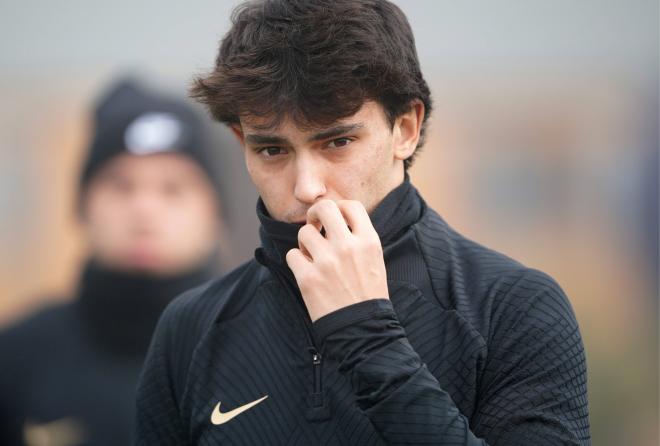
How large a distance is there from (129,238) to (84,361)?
0.56 metres

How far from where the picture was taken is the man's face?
5.14 ft

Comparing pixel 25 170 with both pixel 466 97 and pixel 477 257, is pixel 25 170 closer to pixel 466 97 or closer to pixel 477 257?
pixel 466 97

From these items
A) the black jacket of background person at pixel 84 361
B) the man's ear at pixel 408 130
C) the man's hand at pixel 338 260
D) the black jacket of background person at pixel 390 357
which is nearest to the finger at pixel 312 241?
the man's hand at pixel 338 260

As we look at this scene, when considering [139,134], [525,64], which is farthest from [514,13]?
[139,134]

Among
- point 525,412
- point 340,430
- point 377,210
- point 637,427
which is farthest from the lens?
point 637,427

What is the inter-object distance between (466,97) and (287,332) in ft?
7.81

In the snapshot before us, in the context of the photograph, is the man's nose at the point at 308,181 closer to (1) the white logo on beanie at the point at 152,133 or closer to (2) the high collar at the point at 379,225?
(2) the high collar at the point at 379,225

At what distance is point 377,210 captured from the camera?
5.34 feet

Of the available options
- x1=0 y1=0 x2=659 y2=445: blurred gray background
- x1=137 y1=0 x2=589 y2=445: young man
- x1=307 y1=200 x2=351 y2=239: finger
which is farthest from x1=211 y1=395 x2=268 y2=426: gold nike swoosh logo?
x1=0 y1=0 x2=659 y2=445: blurred gray background

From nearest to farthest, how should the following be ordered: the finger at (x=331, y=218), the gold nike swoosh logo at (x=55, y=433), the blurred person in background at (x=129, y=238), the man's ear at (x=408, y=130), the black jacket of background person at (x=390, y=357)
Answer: the black jacket of background person at (x=390, y=357), the finger at (x=331, y=218), the man's ear at (x=408, y=130), the gold nike swoosh logo at (x=55, y=433), the blurred person in background at (x=129, y=238)

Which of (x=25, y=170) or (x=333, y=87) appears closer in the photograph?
→ (x=333, y=87)

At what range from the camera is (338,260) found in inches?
56.9

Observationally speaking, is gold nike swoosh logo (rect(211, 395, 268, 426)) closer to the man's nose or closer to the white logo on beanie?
the man's nose

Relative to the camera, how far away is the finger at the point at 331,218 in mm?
1463
